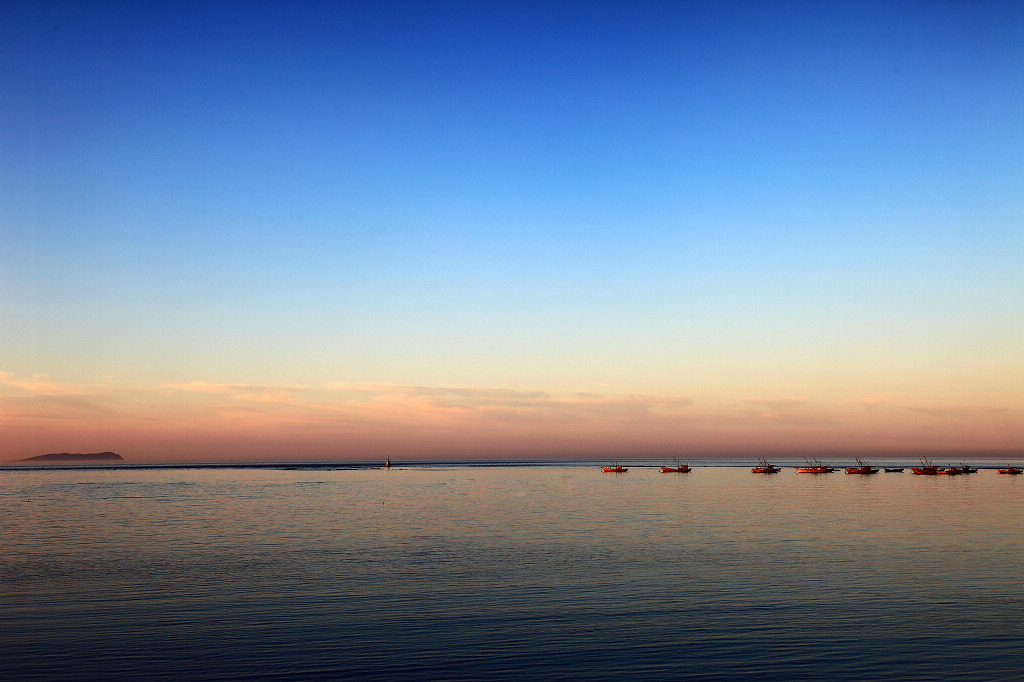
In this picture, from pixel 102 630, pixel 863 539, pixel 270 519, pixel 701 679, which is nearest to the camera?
Result: pixel 701 679

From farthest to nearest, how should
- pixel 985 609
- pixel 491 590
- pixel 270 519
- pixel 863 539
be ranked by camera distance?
pixel 270 519, pixel 863 539, pixel 491 590, pixel 985 609

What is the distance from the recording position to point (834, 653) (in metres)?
23.2

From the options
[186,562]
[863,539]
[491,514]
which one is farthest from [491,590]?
[491,514]

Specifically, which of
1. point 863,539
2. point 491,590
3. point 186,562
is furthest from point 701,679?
point 863,539

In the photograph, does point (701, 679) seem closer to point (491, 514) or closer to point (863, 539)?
point (863, 539)

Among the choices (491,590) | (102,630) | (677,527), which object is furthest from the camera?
(677,527)

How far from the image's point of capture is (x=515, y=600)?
102 feet

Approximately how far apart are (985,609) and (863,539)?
22815 mm

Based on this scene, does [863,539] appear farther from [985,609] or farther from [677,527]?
[985,609]

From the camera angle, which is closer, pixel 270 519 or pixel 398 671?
pixel 398 671

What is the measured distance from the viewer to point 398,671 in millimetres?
21547

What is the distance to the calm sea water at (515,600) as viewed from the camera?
880 inches

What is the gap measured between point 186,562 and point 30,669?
67.7 feet

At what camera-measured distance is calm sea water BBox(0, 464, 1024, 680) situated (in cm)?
2234
